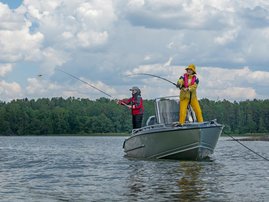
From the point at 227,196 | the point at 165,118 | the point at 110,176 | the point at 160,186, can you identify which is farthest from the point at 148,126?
the point at 227,196

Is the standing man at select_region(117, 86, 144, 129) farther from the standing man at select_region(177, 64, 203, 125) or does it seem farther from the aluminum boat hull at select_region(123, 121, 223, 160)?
→ the standing man at select_region(177, 64, 203, 125)

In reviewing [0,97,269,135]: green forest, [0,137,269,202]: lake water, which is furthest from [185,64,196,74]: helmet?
[0,97,269,135]: green forest

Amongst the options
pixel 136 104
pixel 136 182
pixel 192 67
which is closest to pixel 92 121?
pixel 136 104

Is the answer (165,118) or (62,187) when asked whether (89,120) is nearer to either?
(165,118)

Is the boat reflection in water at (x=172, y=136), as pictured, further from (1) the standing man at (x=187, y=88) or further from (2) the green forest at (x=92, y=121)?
(2) the green forest at (x=92, y=121)

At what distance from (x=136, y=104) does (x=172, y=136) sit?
4.72 meters

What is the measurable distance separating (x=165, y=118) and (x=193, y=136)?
317 cm

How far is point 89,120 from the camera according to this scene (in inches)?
6339

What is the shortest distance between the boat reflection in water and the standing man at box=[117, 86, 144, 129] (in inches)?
48.7

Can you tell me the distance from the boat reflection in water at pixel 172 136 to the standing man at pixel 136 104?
124 cm

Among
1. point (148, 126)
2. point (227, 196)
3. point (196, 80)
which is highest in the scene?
point (196, 80)

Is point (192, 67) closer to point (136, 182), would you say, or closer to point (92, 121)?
point (136, 182)

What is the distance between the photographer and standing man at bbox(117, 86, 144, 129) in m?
29.2

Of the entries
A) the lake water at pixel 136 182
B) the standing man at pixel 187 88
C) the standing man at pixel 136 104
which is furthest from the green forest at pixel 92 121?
the lake water at pixel 136 182
